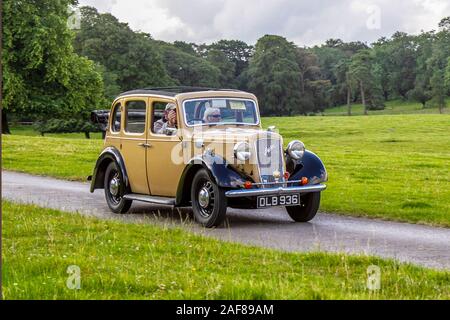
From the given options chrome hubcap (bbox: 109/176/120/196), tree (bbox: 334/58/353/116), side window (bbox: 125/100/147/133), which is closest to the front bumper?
side window (bbox: 125/100/147/133)

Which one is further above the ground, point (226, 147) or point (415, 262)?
point (226, 147)

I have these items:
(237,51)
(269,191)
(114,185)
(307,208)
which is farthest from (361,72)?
(269,191)

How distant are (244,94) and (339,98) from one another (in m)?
94.7

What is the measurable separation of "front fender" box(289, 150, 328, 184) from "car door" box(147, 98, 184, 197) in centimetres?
186

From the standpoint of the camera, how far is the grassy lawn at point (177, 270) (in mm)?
6004

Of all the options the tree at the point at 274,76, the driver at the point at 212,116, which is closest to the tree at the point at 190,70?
the tree at the point at 274,76

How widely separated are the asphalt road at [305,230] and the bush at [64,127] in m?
44.0

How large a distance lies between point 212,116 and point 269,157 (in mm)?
1487

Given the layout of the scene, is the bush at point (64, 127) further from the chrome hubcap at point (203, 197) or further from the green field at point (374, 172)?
the chrome hubcap at point (203, 197)

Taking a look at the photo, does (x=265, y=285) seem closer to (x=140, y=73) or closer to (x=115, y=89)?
(x=115, y=89)

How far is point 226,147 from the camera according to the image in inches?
442

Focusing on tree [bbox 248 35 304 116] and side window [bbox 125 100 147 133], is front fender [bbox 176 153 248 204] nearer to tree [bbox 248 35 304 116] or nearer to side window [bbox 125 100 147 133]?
side window [bbox 125 100 147 133]

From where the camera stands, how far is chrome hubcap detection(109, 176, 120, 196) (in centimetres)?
1308
